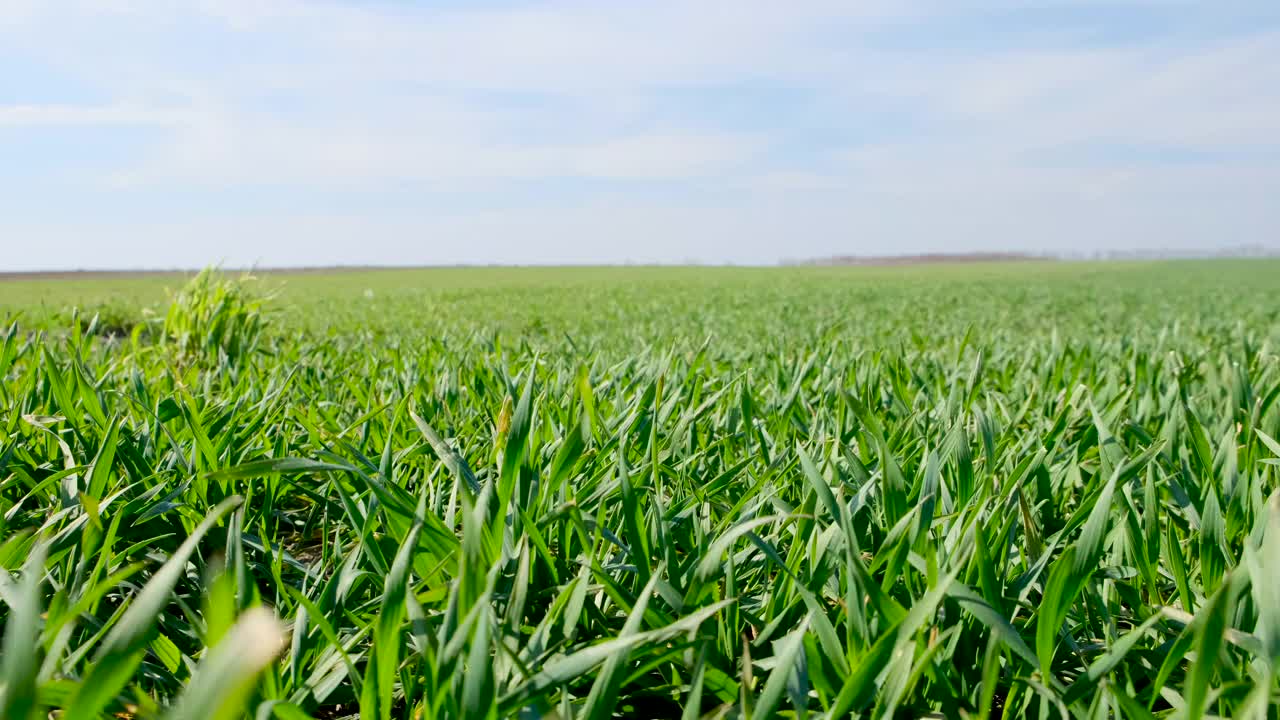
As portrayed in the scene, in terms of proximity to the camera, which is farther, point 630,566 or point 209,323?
point 209,323

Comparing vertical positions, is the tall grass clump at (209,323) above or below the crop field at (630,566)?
above

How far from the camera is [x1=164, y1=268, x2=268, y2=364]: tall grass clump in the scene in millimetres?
4863

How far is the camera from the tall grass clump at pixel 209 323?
16.0 ft

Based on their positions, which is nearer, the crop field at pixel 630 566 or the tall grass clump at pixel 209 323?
the crop field at pixel 630 566

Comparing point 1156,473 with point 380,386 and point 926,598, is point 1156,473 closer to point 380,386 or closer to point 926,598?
point 926,598

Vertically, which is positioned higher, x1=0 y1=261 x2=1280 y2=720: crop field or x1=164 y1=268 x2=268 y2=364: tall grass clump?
x1=164 y1=268 x2=268 y2=364: tall grass clump

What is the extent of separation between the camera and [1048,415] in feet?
8.95

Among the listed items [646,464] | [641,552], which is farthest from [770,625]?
[646,464]

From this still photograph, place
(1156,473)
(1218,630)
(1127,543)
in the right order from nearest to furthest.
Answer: (1218,630)
(1127,543)
(1156,473)

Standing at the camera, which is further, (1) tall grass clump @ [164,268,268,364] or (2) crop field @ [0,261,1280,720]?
(1) tall grass clump @ [164,268,268,364]

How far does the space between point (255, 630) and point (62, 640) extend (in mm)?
629

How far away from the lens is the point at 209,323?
4.86m

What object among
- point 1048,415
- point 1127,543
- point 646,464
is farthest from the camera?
point 1048,415

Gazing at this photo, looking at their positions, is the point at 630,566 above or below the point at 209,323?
below
